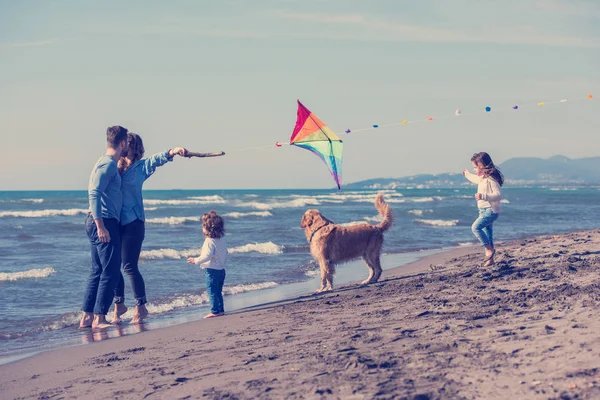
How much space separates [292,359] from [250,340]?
35.8 inches

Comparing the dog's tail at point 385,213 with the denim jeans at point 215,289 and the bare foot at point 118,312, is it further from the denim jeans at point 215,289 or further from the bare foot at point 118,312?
the bare foot at point 118,312

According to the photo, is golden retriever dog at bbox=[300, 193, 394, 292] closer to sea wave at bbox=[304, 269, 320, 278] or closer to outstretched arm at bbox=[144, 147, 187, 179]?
sea wave at bbox=[304, 269, 320, 278]

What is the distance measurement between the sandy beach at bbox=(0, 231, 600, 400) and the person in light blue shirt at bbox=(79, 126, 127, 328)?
77 cm

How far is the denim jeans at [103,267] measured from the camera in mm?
6434

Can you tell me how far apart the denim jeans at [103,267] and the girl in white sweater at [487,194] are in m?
4.28

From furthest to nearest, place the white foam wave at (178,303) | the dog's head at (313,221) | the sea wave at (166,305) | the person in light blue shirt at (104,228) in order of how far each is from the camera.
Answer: the dog's head at (313,221)
the white foam wave at (178,303)
the sea wave at (166,305)
the person in light blue shirt at (104,228)

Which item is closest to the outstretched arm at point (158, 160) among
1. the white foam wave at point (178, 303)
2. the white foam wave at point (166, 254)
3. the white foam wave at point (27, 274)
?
the white foam wave at point (178, 303)

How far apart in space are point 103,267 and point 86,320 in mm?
617

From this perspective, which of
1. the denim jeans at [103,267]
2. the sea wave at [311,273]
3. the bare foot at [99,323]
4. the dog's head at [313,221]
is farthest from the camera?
the sea wave at [311,273]

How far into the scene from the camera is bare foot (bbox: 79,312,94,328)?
665 cm

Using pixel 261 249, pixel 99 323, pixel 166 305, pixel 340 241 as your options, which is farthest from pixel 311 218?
pixel 261 249

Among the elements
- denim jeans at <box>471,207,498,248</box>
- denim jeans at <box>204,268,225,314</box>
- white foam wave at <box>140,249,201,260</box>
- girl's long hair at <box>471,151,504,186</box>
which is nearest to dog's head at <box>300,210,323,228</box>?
denim jeans at <box>204,268,225,314</box>

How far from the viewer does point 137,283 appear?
678cm

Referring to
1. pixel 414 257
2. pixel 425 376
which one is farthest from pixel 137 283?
pixel 414 257
